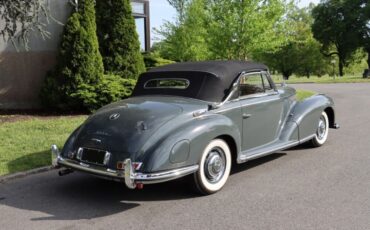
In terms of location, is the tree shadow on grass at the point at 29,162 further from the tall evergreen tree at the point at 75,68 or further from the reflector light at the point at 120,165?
the tall evergreen tree at the point at 75,68

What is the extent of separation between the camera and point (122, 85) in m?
11.6

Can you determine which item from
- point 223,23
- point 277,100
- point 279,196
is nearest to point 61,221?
point 279,196

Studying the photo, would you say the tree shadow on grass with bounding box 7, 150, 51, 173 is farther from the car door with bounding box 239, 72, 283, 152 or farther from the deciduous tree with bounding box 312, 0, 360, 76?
the deciduous tree with bounding box 312, 0, 360, 76

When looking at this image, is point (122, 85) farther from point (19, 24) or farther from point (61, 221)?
point (61, 221)

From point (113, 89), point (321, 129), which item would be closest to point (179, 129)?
point (321, 129)

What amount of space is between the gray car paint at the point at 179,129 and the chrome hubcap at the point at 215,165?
0.71 feet

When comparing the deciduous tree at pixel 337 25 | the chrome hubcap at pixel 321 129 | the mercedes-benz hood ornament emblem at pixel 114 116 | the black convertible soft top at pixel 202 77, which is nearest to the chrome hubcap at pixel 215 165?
the black convertible soft top at pixel 202 77

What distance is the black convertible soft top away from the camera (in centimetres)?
581

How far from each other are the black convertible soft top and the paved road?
118cm

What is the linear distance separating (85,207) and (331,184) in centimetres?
297

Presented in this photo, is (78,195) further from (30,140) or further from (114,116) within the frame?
(30,140)

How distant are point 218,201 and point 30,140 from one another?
14.8 feet

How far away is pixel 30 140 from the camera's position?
26.7 ft

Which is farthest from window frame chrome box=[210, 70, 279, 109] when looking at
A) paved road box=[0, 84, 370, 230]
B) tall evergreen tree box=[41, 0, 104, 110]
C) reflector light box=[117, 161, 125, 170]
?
tall evergreen tree box=[41, 0, 104, 110]
